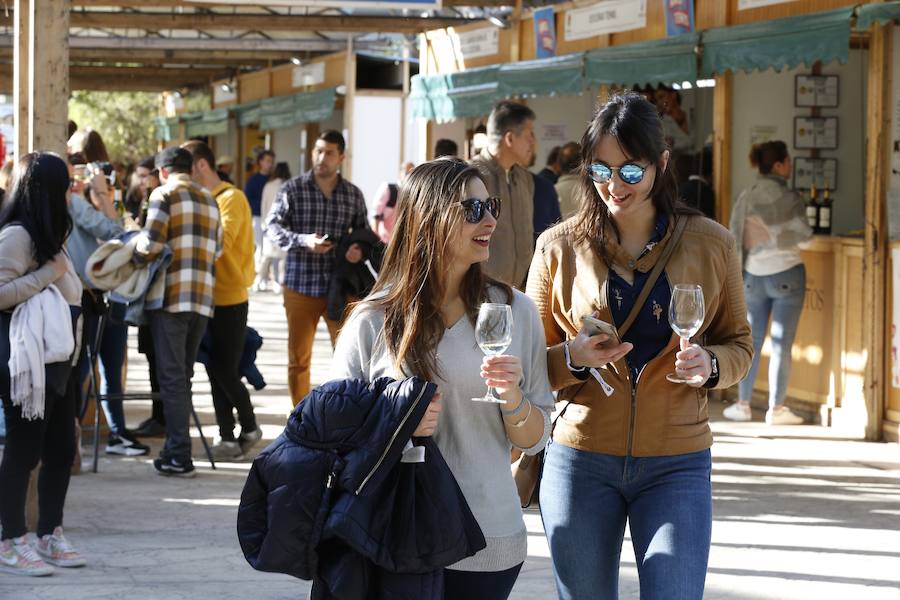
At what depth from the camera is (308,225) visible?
9.08 metres

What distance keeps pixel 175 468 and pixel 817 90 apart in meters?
6.09

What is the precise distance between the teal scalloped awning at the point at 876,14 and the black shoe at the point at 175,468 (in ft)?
15.7

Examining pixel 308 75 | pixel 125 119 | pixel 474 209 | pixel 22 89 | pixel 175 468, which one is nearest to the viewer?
pixel 474 209

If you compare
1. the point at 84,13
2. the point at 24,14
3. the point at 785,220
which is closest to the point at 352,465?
the point at 24,14

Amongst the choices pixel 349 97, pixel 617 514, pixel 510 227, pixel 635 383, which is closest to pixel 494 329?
pixel 635 383

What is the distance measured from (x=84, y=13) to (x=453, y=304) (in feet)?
57.5

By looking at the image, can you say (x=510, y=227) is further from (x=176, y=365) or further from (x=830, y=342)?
(x=830, y=342)

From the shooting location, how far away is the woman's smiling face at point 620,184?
3605 millimetres

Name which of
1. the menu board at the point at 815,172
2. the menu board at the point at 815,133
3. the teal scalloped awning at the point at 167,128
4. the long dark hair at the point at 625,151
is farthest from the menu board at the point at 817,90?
the teal scalloped awning at the point at 167,128

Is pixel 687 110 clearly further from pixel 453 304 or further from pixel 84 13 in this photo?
pixel 453 304

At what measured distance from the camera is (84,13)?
779 inches

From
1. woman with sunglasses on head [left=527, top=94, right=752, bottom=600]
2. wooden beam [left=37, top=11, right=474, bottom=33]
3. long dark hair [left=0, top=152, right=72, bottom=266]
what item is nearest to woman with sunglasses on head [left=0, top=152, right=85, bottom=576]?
long dark hair [left=0, top=152, right=72, bottom=266]

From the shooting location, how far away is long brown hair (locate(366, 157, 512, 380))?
3324 millimetres

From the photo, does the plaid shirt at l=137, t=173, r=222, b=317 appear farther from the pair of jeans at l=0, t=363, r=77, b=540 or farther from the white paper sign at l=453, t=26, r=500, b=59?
the white paper sign at l=453, t=26, r=500, b=59
